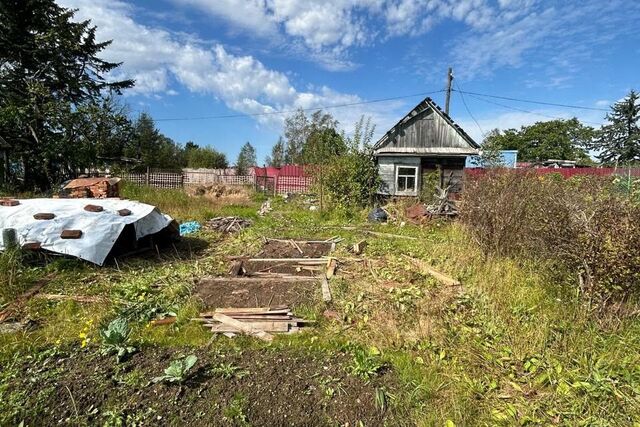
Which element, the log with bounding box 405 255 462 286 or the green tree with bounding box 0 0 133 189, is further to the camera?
the green tree with bounding box 0 0 133 189

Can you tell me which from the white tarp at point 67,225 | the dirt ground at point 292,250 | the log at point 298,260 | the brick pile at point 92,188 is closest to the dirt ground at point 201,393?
the white tarp at point 67,225

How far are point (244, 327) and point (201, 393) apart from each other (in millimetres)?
1269

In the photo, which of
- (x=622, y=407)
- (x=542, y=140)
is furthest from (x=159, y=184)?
(x=542, y=140)

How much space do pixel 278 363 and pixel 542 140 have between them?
67.1 metres

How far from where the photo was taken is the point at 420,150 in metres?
14.4

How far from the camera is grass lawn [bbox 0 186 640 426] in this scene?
97.6 inches

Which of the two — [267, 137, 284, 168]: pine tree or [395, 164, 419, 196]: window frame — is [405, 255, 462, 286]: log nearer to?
[395, 164, 419, 196]: window frame

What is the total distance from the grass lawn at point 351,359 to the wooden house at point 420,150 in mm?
9391

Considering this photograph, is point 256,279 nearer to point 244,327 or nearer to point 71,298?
point 244,327

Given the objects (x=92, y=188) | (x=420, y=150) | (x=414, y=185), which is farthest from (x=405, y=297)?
(x=420, y=150)

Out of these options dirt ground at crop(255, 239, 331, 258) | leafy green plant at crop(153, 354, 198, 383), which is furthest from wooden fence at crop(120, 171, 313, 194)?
leafy green plant at crop(153, 354, 198, 383)

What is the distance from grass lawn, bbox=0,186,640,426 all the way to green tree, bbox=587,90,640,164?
48.4 metres

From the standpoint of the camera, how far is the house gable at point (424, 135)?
14.3 metres

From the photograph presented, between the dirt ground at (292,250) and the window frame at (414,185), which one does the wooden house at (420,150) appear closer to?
the window frame at (414,185)
